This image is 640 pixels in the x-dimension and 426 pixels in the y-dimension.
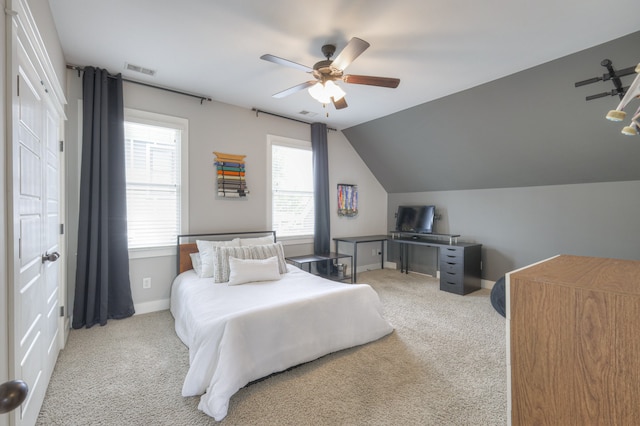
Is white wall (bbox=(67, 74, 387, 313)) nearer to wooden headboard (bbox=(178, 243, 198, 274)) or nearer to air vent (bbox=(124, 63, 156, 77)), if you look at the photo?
wooden headboard (bbox=(178, 243, 198, 274))

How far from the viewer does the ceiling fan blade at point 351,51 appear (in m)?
2.03

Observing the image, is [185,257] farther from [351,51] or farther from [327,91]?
[351,51]

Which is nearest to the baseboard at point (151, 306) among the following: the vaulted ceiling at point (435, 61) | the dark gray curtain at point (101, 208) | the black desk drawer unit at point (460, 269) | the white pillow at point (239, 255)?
the dark gray curtain at point (101, 208)

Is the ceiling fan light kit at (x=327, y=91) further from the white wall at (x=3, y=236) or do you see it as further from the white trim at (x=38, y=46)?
the white wall at (x=3, y=236)

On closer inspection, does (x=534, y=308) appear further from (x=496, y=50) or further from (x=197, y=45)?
(x=197, y=45)

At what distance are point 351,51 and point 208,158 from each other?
8.13ft

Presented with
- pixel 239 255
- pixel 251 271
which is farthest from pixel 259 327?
pixel 239 255

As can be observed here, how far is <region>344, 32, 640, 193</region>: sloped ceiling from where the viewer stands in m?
2.95

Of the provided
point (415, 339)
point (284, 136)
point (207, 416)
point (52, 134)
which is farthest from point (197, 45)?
point (415, 339)

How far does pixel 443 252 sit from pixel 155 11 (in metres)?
4.42

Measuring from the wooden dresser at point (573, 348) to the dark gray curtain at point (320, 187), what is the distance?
4120mm

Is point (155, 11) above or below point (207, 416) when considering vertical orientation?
above

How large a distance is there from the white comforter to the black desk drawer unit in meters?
1.92

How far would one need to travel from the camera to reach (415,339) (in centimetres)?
284
